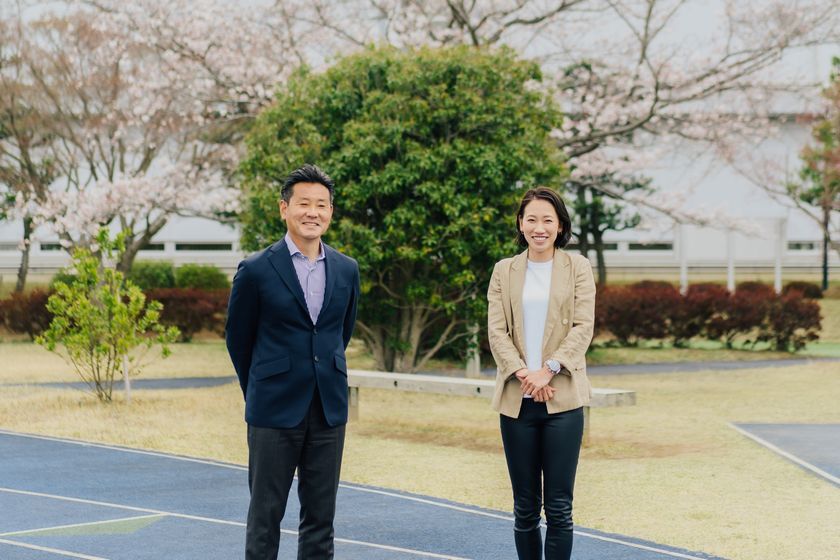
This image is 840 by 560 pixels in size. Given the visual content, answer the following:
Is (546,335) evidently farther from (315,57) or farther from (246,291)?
(315,57)

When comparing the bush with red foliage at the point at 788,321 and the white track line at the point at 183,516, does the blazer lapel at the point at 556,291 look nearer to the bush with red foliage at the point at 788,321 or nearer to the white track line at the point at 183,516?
the white track line at the point at 183,516

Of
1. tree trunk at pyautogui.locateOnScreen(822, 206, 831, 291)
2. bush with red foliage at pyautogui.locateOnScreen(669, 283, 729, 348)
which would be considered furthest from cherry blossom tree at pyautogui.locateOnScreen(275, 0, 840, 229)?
tree trunk at pyautogui.locateOnScreen(822, 206, 831, 291)

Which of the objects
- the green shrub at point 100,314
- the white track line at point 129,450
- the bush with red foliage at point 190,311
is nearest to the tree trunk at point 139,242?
the bush with red foliage at point 190,311

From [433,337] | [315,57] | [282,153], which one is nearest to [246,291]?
[282,153]

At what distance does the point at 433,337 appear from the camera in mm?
16094

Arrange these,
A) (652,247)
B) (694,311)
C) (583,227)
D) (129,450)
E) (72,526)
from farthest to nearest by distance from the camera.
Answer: (652,247)
(583,227)
(694,311)
(129,450)
(72,526)

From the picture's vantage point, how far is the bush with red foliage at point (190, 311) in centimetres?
2425

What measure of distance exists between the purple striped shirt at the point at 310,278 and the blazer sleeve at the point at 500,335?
922mm

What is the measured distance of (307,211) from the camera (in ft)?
15.4

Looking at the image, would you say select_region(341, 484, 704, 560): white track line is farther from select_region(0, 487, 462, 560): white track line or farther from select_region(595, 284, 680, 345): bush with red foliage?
select_region(595, 284, 680, 345): bush with red foliage

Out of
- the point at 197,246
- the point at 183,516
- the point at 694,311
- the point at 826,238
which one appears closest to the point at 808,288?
the point at 826,238

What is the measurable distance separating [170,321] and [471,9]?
9587mm

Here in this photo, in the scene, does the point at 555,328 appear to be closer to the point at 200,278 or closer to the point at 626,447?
the point at 626,447

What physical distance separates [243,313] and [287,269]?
257 mm
